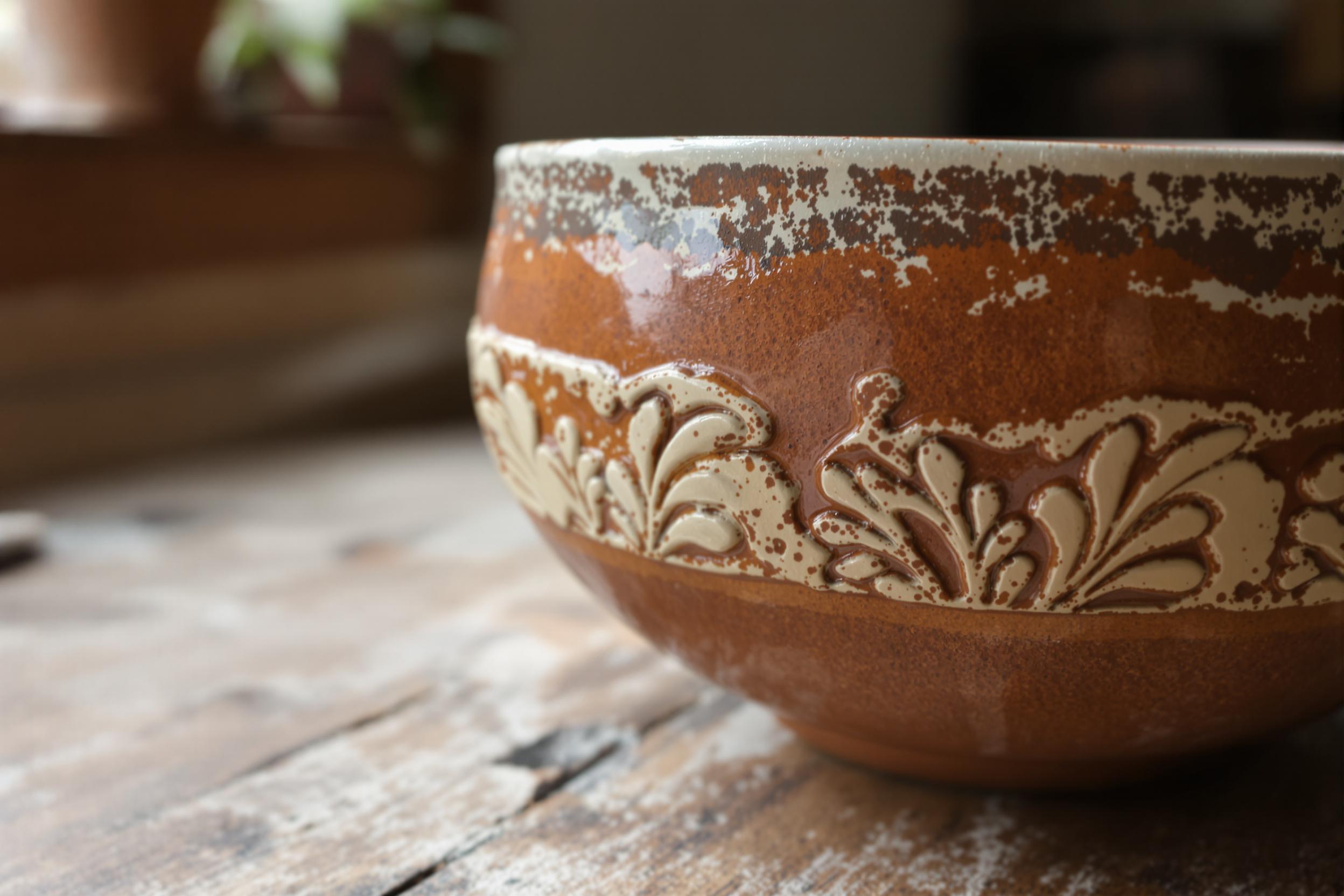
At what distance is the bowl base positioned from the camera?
32 centimetres

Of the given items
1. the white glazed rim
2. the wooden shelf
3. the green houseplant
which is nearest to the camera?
the white glazed rim

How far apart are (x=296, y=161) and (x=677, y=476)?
91 centimetres

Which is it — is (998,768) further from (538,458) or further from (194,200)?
(194,200)

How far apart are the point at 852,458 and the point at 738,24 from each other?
161 cm

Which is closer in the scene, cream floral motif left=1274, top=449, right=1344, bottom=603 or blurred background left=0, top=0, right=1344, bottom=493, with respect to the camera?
cream floral motif left=1274, top=449, right=1344, bottom=603

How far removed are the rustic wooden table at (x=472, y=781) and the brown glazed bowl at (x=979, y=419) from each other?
34 mm

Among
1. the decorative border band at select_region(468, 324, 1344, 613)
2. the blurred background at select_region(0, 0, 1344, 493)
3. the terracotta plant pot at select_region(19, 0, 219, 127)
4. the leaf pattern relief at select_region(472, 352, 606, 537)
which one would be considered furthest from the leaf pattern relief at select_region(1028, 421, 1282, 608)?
the terracotta plant pot at select_region(19, 0, 219, 127)

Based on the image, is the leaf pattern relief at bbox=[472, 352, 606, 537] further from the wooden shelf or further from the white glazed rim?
the wooden shelf

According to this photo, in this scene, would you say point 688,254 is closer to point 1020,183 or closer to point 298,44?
point 1020,183

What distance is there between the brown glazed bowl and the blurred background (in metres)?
0.68

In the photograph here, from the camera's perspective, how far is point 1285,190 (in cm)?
24

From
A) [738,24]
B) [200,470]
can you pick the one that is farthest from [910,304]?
[738,24]

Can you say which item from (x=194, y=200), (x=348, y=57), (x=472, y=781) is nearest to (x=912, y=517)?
(x=472, y=781)

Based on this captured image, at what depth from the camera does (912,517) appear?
0.84ft
